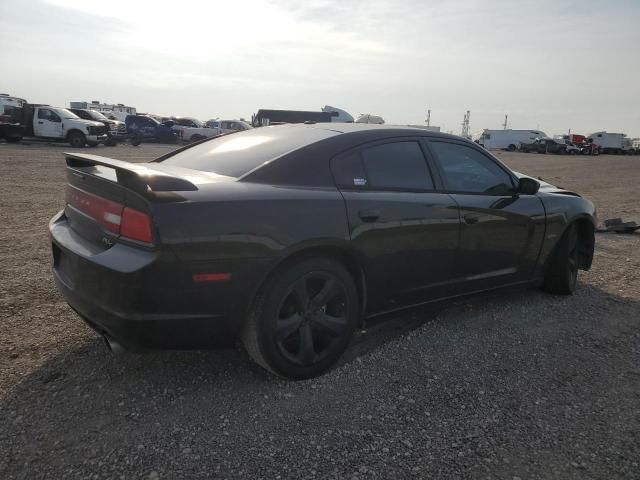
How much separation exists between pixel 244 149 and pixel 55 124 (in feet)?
75.5

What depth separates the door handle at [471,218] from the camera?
3.68 m

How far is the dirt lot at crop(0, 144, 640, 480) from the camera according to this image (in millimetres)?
2328

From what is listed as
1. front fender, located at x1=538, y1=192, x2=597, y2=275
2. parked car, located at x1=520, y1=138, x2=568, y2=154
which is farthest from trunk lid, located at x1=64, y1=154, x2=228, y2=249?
parked car, located at x1=520, y1=138, x2=568, y2=154

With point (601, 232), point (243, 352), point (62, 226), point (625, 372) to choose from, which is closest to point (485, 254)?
point (625, 372)

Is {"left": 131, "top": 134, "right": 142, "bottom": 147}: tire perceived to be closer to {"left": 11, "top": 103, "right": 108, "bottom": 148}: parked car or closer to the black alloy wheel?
{"left": 11, "top": 103, "right": 108, "bottom": 148}: parked car

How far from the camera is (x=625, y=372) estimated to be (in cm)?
332

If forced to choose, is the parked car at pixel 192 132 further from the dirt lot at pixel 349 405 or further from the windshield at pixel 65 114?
the dirt lot at pixel 349 405

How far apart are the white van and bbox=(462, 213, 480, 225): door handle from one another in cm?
5367

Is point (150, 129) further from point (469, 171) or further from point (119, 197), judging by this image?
point (119, 197)

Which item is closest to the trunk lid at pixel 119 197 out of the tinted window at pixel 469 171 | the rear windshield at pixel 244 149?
the rear windshield at pixel 244 149

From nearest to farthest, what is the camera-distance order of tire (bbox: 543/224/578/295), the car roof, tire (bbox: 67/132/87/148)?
the car roof, tire (bbox: 543/224/578/295), tire (bbox: 67/132/87/148)

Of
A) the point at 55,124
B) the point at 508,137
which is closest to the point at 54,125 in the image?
the point at 55,124

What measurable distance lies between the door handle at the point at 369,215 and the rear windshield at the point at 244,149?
0.56 meters

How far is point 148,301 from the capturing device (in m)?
2.46
